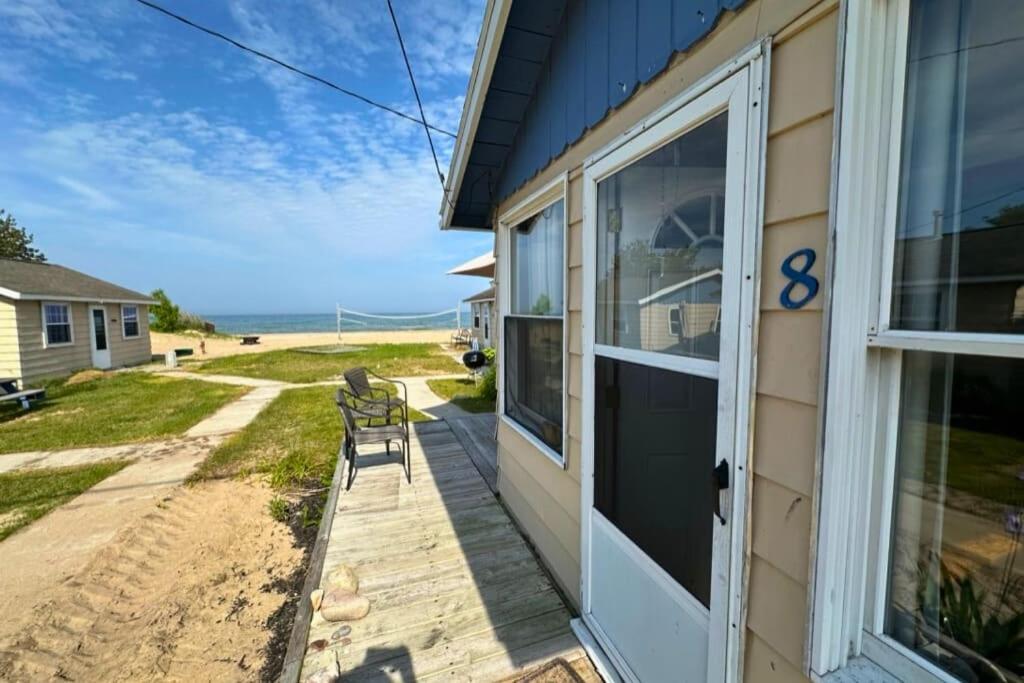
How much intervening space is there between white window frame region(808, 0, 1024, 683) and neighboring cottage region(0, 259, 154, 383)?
15.3m

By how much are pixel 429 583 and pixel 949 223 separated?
271cm

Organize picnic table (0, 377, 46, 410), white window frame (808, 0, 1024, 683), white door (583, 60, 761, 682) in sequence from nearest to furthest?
white window frame (808, 0, 1024, 683), white door (583, 60, 761, 682), picnic table (0, 377, 46, 410)

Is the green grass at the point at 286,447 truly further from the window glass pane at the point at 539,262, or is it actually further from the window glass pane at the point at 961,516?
the window glass pane at the point at 961,516

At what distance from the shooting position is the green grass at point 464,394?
726cm

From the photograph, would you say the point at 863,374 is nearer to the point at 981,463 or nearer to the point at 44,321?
the point at 981,463

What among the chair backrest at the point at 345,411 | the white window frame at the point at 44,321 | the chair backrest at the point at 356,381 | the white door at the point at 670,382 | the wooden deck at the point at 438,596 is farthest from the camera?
the white window frame at the point at 44,321

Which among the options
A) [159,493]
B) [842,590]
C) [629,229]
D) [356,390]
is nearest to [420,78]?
[629,229]

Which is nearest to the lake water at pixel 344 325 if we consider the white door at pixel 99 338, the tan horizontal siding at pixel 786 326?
the white door at pixel 99 338

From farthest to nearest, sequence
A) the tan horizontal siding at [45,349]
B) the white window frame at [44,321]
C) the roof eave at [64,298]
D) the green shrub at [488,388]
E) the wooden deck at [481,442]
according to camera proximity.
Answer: the white window frame at [44,321] < the tan horizontal siding at [45,349] < the roof eave at [64,298] < the green shrub at [488,388] < the wooden deck at [481,442]

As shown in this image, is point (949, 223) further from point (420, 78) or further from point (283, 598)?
point (420, 78)

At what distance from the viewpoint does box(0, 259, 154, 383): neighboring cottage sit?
1005cm

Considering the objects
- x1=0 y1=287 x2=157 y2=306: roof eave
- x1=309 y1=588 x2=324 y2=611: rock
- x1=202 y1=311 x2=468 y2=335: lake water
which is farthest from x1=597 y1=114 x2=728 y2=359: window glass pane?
x1=202 y1=311 x2=468 y2=335: lake water

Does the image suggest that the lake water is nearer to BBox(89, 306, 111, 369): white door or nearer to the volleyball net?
the volleyball net

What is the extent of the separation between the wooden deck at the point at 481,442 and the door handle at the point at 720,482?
2.74m
